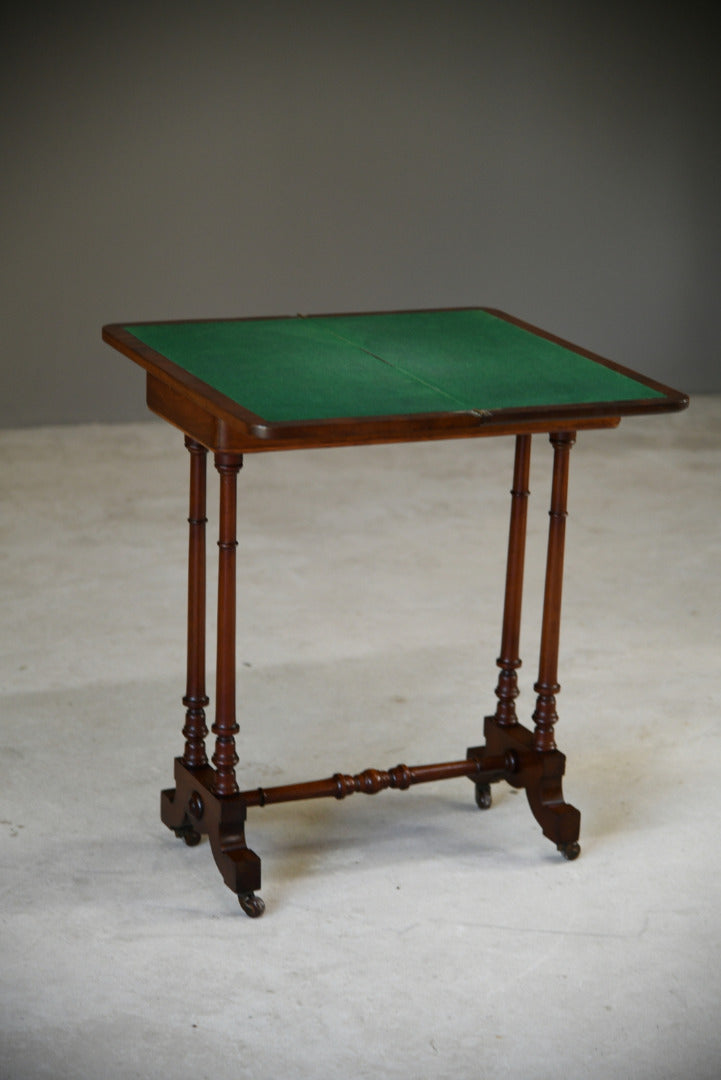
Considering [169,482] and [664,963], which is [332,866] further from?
[169,482]

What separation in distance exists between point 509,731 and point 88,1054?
4.57 feet

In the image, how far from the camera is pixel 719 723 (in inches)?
168

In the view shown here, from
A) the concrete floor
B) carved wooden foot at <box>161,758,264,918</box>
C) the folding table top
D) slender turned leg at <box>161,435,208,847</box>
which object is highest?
the folding table top

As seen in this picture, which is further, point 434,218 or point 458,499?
point 434,218

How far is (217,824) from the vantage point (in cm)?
330

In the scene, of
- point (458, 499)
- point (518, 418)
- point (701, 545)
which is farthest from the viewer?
point (458, 499)

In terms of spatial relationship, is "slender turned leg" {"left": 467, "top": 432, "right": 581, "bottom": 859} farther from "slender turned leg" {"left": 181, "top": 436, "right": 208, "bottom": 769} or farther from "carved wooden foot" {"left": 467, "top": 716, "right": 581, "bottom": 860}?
"slender turned leg" {"left": 181, "top": 436, "right": 208, "bottom": 769}

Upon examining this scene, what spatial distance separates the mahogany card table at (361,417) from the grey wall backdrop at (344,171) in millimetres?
3993

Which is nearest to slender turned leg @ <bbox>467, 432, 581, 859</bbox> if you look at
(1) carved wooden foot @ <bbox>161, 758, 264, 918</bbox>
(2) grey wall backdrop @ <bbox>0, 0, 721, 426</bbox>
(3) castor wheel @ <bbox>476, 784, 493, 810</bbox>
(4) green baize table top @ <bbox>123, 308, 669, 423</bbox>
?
(3) castor wheel @ <bbox>476, 784, 493, 810</bbox>

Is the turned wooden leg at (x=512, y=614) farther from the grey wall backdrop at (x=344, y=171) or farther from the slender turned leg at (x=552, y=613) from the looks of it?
the grey wall backdrop at (x=344, y=171)

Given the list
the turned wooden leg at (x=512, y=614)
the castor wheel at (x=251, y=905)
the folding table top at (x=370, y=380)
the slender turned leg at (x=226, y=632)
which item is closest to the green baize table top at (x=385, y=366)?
the folding table top at (x=370, y=380)

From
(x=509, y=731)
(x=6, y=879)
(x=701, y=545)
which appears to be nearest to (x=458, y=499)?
(x=701, y=545)

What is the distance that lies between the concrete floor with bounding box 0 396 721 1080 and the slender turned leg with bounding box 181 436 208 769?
24 cm

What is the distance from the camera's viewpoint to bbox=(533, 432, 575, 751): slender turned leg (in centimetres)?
345
